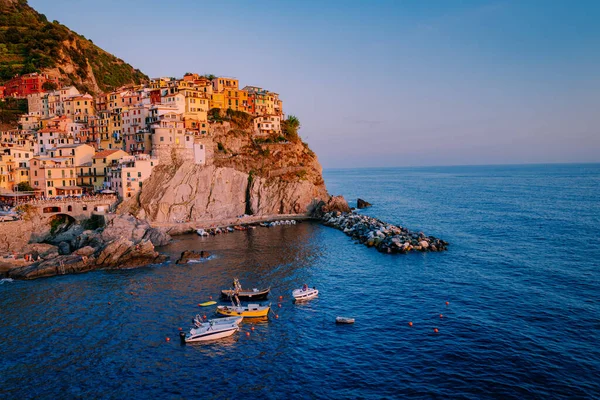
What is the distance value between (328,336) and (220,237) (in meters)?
47.3

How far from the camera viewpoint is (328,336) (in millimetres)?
36844

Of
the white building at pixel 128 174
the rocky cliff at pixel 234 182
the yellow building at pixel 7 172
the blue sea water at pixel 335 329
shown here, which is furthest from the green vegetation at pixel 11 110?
the blue sea water at pixel 335 329

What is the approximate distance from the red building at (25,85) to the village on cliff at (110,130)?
0.26 m

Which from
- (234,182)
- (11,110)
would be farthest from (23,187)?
(11,110)

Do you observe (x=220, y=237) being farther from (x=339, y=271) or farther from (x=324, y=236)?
(x=339, y=271)

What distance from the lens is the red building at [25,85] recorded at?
11638 centimetres

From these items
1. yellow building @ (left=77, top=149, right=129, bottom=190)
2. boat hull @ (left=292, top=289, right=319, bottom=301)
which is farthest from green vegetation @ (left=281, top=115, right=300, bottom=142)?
boat hull @ (left=292, top=289, right=319, bottom=301)

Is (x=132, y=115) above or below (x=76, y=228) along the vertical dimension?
above

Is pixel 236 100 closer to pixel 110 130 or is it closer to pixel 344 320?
pixel 110 130

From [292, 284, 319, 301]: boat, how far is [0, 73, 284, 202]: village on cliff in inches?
2119

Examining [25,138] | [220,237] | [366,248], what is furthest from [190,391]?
[25,138]

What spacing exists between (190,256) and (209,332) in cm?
2738

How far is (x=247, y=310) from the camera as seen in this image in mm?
41344

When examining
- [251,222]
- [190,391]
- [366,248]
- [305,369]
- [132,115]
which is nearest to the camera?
[190,391]
